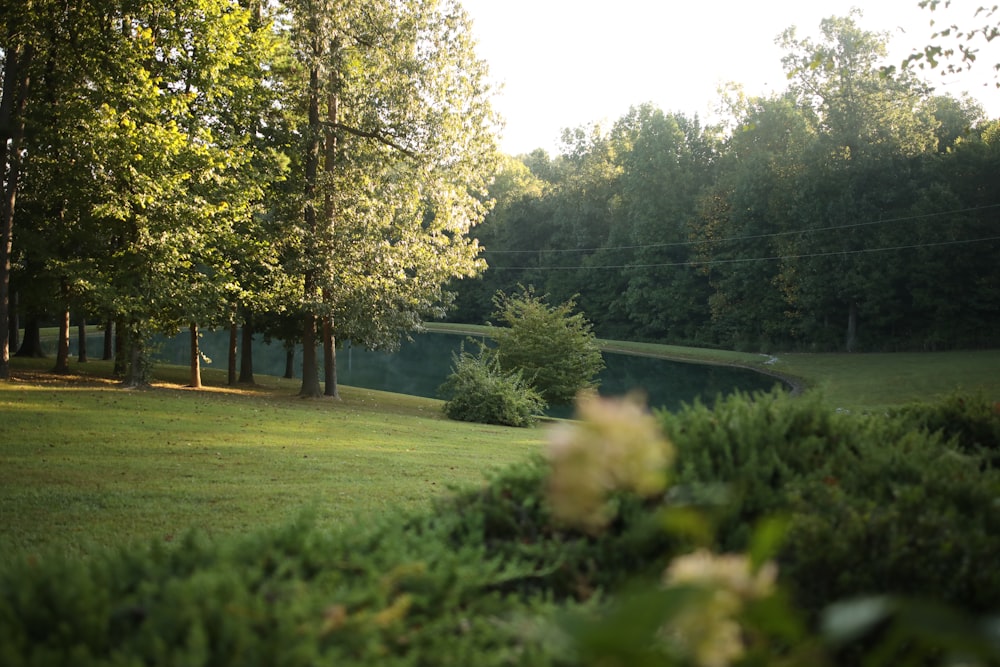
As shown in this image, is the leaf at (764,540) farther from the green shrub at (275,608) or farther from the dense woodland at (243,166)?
the dense woodland at (243,166)

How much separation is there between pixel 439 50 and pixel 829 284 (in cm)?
2756

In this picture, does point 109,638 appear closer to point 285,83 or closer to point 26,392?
point 26,392

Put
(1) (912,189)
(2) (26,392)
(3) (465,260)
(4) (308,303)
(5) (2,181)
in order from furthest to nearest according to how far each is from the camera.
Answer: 1. (1) (912,189)
2. (3) (465,260)
3. (4) (308,303)
4. (5) (2,181)
5. (2) (26,392)

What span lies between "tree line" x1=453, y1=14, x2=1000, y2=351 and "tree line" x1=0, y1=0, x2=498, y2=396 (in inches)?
347

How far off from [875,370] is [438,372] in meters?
18.3

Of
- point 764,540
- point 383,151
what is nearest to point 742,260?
point 383,151

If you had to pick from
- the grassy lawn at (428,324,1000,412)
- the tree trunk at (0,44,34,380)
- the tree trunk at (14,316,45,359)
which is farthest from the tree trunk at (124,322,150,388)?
the grassy lawn at (428,324,1000,412)

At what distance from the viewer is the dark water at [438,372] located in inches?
1164

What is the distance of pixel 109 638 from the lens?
1.82 m

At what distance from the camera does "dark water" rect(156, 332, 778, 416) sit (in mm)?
29562

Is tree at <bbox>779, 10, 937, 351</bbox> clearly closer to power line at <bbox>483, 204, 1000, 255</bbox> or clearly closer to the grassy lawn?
power line at <bbox>483, 204, 1000, 255</bbox>

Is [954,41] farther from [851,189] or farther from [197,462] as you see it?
[851,189]

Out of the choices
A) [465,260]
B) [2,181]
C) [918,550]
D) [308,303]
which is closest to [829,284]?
[465,260]

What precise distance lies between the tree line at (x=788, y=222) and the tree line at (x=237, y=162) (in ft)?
28.9
